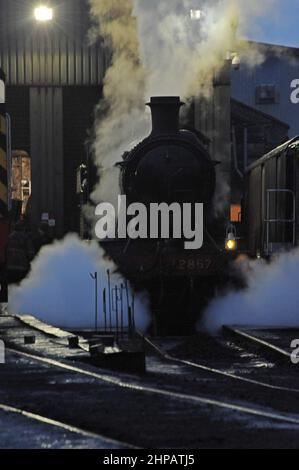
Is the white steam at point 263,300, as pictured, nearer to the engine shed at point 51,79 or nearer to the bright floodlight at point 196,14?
the bright floodlight at point 196,14

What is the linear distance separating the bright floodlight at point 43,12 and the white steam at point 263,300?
42.4ft

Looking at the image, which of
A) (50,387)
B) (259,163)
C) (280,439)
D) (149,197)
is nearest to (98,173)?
(149,197)

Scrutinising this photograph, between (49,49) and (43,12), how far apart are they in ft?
3.30

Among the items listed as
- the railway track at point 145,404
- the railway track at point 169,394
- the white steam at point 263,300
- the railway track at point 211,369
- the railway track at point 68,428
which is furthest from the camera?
the white steam at point 263,300

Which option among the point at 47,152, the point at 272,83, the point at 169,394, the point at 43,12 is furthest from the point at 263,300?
the point at 272,83

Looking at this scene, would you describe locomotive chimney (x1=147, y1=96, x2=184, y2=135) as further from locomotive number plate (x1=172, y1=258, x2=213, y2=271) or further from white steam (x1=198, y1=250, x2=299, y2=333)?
white steam (x1=198, y1=250, x2=299, y2=333)

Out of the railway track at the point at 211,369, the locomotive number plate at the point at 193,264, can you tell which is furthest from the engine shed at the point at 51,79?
the railway track at the point at 211,369

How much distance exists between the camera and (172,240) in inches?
519

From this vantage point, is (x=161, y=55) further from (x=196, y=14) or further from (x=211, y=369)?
(x=211, y=369)

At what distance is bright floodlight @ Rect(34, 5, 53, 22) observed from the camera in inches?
931

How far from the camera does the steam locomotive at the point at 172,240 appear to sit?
12922 millimetres

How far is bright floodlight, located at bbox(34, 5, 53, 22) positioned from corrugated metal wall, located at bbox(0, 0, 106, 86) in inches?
7.2
